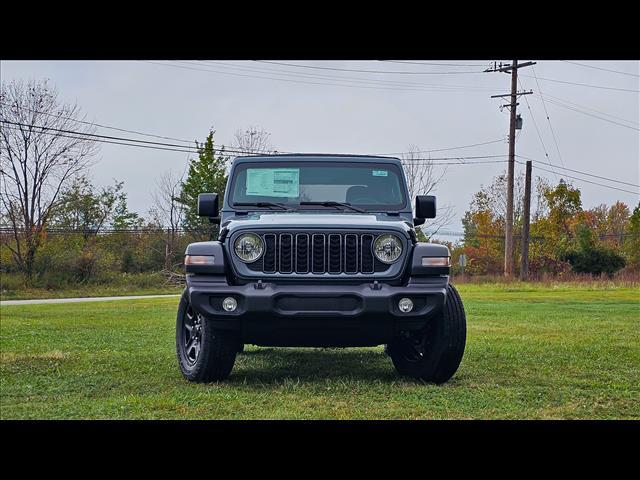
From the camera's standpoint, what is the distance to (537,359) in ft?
30.6

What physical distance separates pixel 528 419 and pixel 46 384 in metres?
4.01

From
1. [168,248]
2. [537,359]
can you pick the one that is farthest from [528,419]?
[168,248]

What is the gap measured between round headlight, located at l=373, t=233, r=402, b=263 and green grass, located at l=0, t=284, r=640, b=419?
1084 millimetres

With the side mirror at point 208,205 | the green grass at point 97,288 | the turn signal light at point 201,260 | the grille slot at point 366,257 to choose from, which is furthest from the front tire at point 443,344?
the green grass at point 97,288

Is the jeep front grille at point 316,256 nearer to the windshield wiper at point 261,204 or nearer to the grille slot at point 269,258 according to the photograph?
the grille slot at point 269,258

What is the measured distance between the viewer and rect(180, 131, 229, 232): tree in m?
47.7

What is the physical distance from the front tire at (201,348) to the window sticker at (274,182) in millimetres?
1348

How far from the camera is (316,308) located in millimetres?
6898

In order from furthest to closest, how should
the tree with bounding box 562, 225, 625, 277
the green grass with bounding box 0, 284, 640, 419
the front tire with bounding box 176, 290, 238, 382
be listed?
the tree with bounding box 562, 225, 625, 277 → the front tire with bounding box 176, 290, 238, 382 → the green grass with bounding box 0, 284, 640, 419

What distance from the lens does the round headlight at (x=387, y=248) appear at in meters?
7.15

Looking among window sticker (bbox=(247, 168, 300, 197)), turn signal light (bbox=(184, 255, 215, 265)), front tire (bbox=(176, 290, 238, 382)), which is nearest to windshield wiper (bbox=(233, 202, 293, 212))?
window sticker (bbox=(247, 168, 300, 197))

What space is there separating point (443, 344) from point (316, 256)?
1324 mm

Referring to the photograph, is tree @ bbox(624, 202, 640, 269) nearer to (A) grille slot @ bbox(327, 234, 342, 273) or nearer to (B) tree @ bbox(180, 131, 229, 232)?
(B) tree @ bbox(180, 131, 229, 232)
